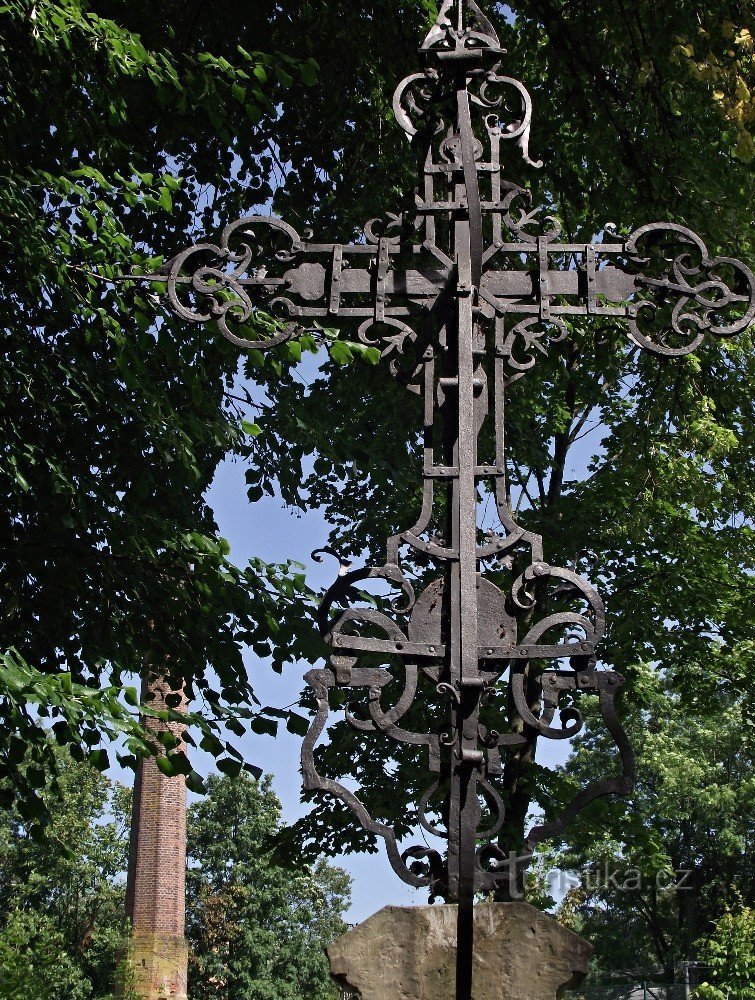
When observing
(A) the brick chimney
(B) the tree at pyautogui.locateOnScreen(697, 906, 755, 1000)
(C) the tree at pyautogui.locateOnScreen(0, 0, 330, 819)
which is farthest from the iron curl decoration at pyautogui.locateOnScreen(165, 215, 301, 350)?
(B) the tree at pyautogui.locateOnScreen(697, 906, 755, 1000)

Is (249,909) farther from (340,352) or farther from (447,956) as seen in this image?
(447,956)

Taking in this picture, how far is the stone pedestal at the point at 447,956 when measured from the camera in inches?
108

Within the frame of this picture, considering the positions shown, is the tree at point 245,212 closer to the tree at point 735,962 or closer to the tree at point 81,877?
the tree at point 735,962

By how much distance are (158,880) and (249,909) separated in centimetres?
1860

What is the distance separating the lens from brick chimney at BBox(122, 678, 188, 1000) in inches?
715

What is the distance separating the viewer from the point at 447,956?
9.07 ft

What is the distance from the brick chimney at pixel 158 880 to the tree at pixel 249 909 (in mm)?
15570

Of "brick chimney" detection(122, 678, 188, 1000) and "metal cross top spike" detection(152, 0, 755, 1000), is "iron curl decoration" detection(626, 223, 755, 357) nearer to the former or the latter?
"metal cross top spike" detection(152, 0, 755, 1000)

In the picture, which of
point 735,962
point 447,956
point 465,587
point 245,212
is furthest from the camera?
point 735,962

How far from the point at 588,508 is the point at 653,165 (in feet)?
20.6

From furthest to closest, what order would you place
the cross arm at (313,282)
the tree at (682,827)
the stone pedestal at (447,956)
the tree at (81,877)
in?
1. the tree at (81,877)
2. the tree at (682,827)
3. the cross arm at (313,282)
4. the stone pedestal at (447,956)

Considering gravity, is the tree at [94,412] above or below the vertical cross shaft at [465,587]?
above

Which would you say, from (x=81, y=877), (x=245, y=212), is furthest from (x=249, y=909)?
(x=245, y=212)

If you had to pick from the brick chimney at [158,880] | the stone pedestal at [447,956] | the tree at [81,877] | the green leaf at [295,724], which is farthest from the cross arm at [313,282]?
the tree at [81,877]
